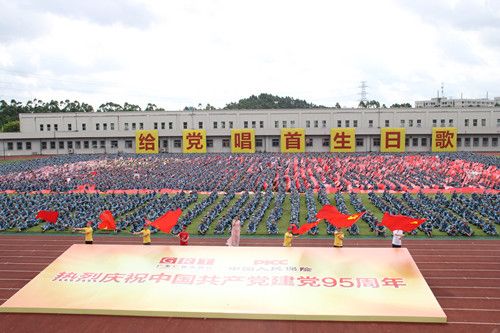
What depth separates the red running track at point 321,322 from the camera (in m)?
9.01

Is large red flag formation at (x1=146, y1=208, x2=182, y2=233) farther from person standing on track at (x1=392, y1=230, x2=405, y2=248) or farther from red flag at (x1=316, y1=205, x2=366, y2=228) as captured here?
person standing on track at (x1=392, y1=230, x2=405, y2=248)

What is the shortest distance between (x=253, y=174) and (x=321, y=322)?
80.9 ft

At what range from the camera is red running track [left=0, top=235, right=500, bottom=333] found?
901 cm

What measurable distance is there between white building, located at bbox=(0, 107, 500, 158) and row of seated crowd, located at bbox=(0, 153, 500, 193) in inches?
541

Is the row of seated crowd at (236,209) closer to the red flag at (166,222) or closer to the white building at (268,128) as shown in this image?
the red flag at (166,222)

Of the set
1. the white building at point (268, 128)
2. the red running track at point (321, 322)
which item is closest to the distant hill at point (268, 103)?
the white building at point (268, 128)

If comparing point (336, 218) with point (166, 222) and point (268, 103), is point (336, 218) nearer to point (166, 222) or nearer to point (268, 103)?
point (166, 222)

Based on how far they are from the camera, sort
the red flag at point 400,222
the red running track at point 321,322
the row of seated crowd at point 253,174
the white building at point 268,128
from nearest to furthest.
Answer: the red running track at point 321,322 → the red flag at point 400,222 → the row of seated crowd at point 253,174 → the white building at point 268,128

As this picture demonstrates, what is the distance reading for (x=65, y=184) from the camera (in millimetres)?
29969

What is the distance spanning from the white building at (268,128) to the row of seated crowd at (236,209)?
3128 cm

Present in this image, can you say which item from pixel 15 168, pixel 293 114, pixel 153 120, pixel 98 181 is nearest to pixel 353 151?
pixel 293 114

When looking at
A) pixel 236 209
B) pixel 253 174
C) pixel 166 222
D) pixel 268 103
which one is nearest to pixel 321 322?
pixel 166 222

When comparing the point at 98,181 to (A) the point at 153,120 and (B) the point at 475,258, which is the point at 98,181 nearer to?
(B) the point at 475,258

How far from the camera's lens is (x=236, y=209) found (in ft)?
68.5
